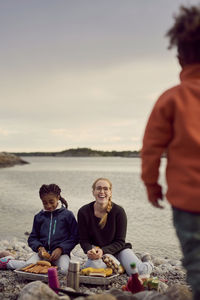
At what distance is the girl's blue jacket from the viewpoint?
624 centimetres

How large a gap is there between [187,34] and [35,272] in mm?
3906

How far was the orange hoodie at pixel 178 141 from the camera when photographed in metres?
2.79

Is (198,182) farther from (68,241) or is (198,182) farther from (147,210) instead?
(147,210)

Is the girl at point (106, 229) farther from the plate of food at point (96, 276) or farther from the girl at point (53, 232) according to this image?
the plate of food at point (96, 276)

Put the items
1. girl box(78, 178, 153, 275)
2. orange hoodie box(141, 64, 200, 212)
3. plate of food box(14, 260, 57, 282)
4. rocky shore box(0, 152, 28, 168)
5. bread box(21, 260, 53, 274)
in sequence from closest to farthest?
1. orange hoodie box(141, 64, 200, 212)
2. plate of food box(14, 260, 57, 282)
3. bread box(21, 260, 53, 274)
4. girl box(78, 178, 153, 275)
5. rocky shore box(0, 152, 28, 168)

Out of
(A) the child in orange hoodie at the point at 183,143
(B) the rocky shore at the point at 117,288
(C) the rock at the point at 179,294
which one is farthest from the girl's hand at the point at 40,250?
(A) the child in orange hoodie at the point at 183,143

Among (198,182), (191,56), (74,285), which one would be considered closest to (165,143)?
(198,182)

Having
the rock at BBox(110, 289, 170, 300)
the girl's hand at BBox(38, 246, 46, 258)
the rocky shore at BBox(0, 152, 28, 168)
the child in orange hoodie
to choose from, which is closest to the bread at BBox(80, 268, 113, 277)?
the girl's hand at BBox(38, 246, 46, 258)

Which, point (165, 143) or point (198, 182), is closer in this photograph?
point (198, 182)

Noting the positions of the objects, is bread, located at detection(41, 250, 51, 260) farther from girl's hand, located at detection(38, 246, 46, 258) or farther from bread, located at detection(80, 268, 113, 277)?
bread, located at detection(80, 268, 113, 277)

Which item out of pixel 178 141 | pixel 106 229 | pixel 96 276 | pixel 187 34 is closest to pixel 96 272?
pixel 96 276

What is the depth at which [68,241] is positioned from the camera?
20.4 ft

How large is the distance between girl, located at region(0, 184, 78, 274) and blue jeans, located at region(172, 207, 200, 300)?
3446 millimetres

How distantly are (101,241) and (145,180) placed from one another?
10.6 ft
